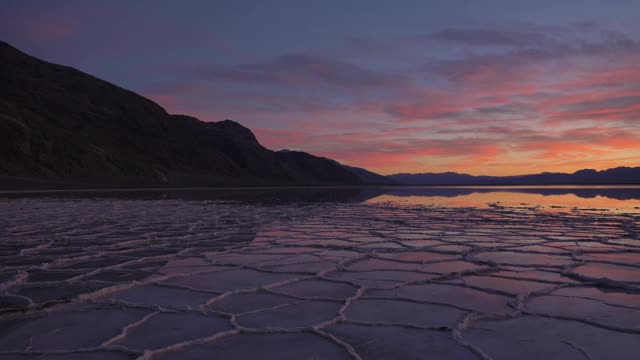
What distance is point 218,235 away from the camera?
6.48 meters

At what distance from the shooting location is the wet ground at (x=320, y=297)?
227 centimetres

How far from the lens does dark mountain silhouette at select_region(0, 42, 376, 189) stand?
32438 mm

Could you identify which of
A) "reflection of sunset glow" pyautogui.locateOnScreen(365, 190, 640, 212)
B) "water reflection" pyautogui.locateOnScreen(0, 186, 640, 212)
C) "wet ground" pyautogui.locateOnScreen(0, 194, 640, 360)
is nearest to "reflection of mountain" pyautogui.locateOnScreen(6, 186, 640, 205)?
"water reflection" pyautogui.locateOnScreen(0, 186, 640, 212)

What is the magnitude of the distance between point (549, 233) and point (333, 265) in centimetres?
355

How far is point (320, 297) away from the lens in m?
3.17

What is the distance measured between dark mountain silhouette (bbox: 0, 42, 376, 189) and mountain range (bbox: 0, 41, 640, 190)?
7cm

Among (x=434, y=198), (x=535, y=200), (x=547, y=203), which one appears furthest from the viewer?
(x=434, y=198)

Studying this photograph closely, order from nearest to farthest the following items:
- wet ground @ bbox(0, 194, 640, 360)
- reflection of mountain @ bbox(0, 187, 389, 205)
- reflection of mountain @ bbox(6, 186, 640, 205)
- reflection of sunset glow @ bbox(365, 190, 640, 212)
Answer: wet ground @ bbox(0, 194, 640, 360) → reflection of sunset glow @ bbox(365, 190, 640, 212) → reflection of mountain @ bbox(0, 187, 389, 205) → reflection of mountain @ bbox(6, 186, 640, 205)

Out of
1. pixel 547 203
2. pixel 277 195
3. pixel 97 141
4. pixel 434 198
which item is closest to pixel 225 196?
pixel 277 195

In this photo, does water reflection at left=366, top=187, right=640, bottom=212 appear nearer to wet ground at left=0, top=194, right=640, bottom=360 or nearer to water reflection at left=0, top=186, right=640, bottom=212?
water reflection at left=0, top=186, right=640, bottom=212

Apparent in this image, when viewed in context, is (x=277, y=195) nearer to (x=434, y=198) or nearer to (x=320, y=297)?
(x=434, y=198)

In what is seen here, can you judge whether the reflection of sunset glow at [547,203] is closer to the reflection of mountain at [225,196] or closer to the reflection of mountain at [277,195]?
the reflection of mountain at [277,195]

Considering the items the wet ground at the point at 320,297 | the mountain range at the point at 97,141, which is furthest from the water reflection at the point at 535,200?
the mountain range at the point at 97,141

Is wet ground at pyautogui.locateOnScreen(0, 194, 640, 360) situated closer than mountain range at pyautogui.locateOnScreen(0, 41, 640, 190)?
Yes
